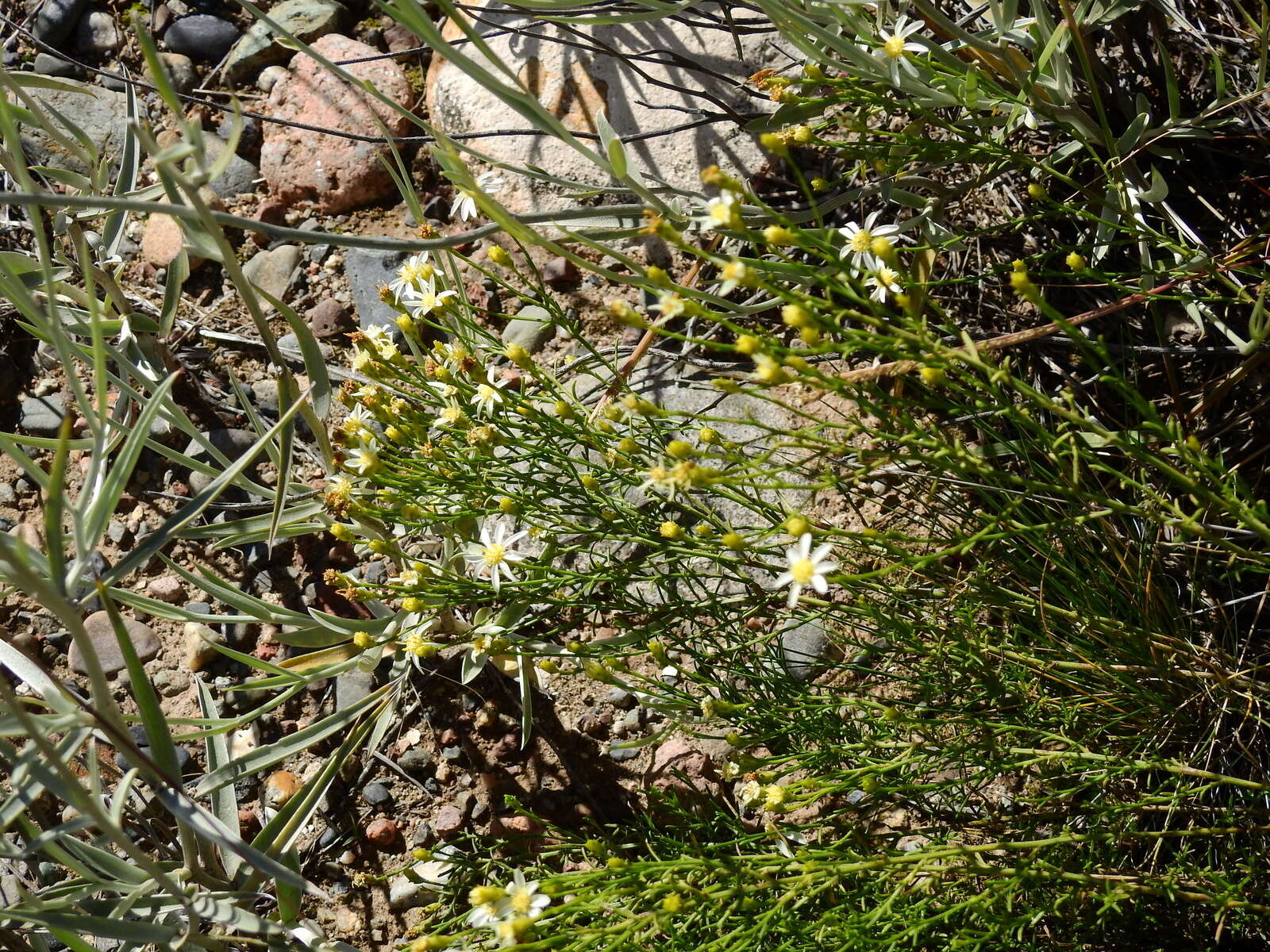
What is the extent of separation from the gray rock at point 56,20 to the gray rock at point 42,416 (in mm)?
1064

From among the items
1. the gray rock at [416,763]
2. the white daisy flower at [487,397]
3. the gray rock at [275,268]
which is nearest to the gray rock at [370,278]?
the gray rock at [275,268]

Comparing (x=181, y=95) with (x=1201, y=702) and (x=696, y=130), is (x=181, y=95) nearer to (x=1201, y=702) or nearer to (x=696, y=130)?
(x=696, y=130)

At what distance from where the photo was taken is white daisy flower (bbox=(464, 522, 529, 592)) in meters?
1.78

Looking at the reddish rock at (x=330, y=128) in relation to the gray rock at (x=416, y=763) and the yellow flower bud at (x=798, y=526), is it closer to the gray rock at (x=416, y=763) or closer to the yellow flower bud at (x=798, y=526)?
the gray rock at (x=416, y=763)

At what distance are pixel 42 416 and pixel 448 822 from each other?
1.41 metres

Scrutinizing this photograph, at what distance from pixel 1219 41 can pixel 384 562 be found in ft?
6.95

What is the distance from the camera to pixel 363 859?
2.12m

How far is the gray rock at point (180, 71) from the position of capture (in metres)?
2.68

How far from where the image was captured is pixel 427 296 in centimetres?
188

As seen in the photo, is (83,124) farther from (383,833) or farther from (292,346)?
(383,833)

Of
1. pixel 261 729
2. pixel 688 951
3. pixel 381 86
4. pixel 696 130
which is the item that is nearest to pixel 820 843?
pixel 688 951

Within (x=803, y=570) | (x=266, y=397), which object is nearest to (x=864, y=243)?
(x=803, y=570)

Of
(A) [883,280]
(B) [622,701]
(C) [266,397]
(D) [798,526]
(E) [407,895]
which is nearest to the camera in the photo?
(D) [798,526]

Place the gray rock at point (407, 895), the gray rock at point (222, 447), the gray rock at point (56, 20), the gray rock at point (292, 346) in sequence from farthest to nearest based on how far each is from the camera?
the gray rock at point (56, 20) → the gray rock at point (292, 346) → the gray rock at point (222, 447) → the gray rock at point (407, 895)
